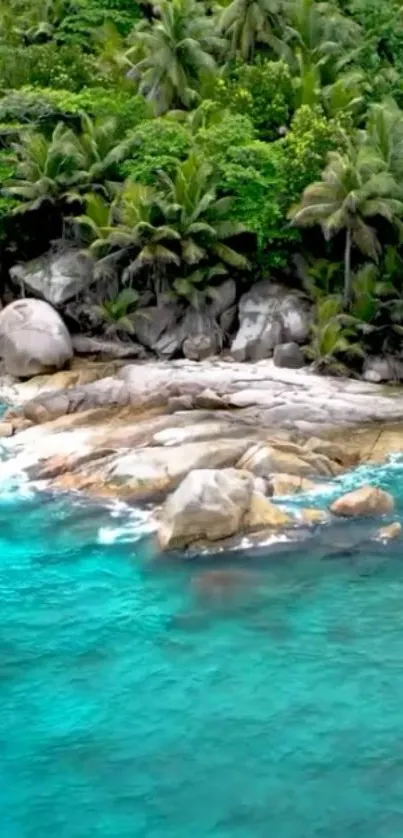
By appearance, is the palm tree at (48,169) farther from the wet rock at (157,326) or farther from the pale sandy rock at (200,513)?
the pale sandy rock at (200,513)

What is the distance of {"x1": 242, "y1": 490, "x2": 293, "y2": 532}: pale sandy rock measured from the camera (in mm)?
16625

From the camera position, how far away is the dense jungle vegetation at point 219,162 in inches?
1102

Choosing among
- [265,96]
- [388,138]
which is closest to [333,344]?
[388,138]

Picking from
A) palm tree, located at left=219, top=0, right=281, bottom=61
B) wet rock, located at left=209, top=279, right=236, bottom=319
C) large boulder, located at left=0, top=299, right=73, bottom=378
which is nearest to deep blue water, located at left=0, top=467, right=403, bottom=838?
large boulder, located at left=0, top=299, right=73, bottom=378

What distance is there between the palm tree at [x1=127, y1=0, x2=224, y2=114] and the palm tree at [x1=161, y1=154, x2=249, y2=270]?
695 centimetres

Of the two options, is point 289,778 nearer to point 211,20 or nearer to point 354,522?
point 354,522

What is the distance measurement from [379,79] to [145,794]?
1309 inches

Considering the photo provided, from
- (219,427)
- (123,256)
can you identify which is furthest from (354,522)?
(123,256)

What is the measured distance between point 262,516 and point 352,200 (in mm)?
13394

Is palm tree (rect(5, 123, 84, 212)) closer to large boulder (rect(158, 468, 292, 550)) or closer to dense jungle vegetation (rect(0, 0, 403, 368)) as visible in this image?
dense jungle vegetation (rect(0, 0, 403, 368))

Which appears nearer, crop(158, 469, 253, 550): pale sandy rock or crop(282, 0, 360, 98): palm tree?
crop(158, 469, 253, 550): pale sandy rock

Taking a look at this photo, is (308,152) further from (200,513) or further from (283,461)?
(200,513)

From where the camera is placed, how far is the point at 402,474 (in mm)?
19906

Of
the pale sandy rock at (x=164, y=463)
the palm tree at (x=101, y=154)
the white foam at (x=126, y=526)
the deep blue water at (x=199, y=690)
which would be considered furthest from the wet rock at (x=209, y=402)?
the palm tree at (x=101, y=154)
